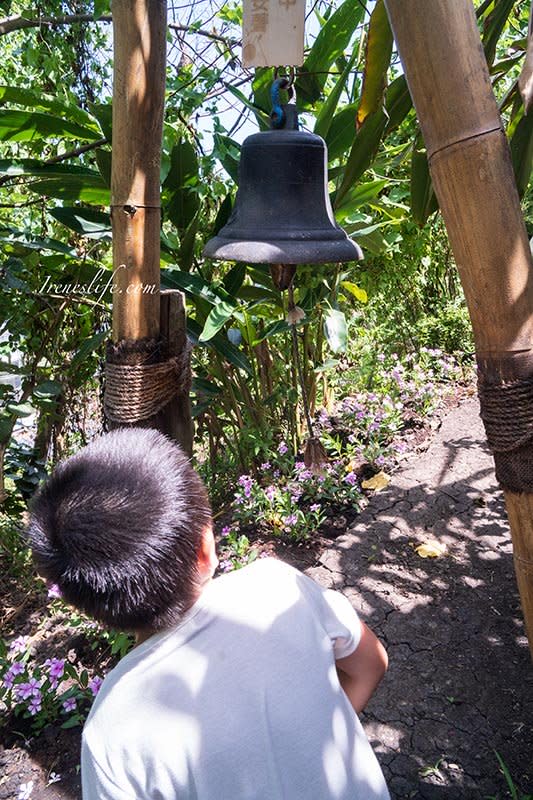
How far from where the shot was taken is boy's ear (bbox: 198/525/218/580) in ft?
2.92

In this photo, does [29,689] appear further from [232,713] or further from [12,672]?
[232,713]

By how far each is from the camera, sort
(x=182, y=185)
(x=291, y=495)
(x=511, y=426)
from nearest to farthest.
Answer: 1. (x=511, y=426)
2. (x=182, y=185)
3. (x=291, y=495)

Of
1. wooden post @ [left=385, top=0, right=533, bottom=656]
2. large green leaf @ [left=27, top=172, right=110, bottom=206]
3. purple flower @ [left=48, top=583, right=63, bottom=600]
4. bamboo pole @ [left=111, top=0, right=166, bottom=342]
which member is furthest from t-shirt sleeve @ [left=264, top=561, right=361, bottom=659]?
large green leaf @ [left=27, top=172, right=110, bottom=206]

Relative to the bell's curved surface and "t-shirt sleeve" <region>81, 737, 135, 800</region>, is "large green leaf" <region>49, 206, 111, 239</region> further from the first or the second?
"t-shirt sleeve" <region>81, 737, 135, 800</region>

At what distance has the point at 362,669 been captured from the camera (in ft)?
3.28

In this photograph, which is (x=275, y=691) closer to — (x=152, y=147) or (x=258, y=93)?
(x=152, y=147)

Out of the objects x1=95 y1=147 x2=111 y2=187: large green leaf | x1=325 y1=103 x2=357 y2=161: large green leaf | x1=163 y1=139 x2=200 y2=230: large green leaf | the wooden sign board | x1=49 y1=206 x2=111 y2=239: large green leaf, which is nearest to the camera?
the wooden sign board

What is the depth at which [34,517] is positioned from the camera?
83cm

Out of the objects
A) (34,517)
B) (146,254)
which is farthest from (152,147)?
(34,517)

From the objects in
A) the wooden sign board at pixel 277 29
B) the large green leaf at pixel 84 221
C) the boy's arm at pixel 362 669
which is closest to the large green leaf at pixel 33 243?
the large green leaf at pixel 84 221

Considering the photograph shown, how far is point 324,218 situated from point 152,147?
16.2 inches

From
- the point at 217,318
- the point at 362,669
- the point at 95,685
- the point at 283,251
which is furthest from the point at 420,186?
the point at 95,685

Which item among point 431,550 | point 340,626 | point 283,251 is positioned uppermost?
point 283,251

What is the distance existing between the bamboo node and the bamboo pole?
3 centimetres
